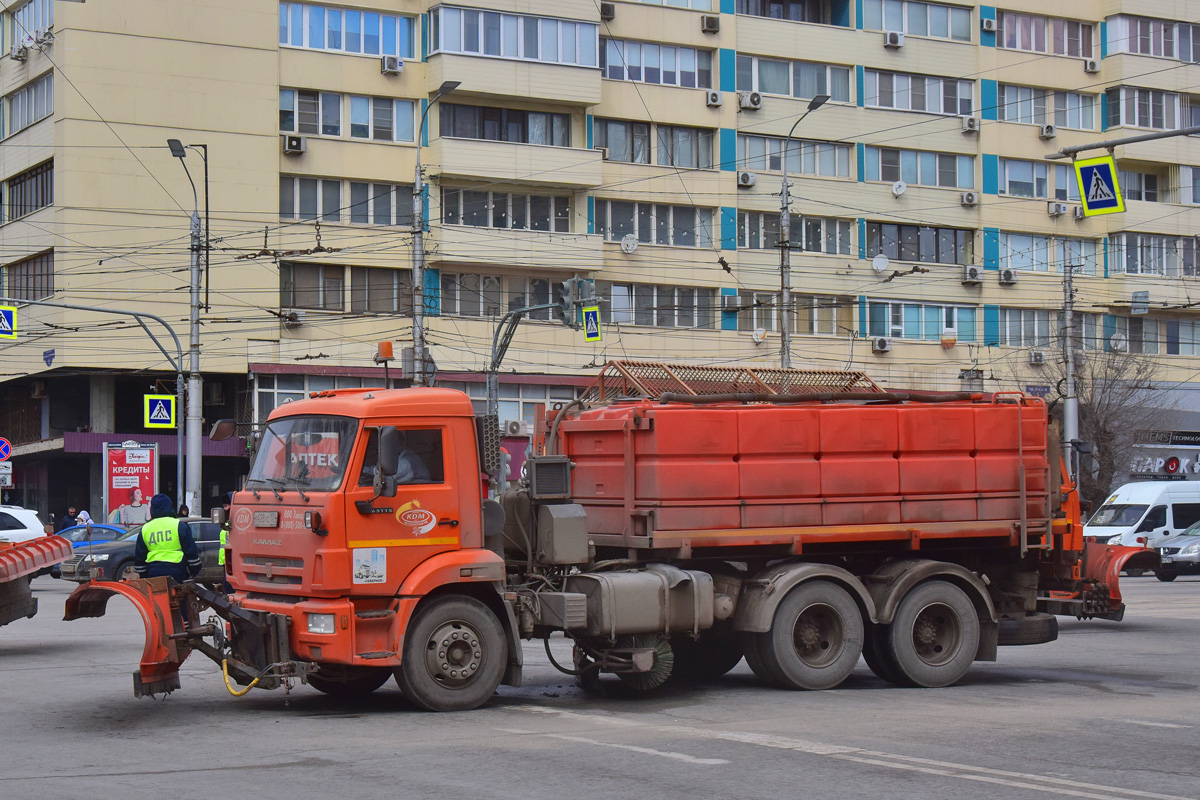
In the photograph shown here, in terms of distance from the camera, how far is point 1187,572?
34000 millimetres

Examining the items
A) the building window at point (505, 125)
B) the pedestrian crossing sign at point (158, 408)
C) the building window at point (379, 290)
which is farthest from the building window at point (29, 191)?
the building window at point (505, 125)

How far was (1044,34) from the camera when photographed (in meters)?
53.4

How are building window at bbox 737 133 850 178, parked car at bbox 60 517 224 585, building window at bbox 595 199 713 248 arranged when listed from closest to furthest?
1. parked car at bbox 60 517 224 585
2. building window at bbox 595 199 713 248
3. building window at bbox 737 133 850 178

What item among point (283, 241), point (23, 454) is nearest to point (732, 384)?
point (283, 241)

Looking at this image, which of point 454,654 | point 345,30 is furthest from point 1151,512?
point 454,654

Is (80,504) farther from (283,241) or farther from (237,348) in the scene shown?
(283,241)

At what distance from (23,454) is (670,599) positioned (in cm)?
3793

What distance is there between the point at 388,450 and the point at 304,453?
35.4 inches

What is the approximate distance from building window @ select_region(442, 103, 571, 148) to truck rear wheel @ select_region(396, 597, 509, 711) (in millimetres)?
33604

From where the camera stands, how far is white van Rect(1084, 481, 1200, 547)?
36188mm

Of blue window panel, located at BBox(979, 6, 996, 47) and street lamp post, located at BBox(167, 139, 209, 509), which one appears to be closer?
street lamp post, located at BBox(167, 139, 209, 509)

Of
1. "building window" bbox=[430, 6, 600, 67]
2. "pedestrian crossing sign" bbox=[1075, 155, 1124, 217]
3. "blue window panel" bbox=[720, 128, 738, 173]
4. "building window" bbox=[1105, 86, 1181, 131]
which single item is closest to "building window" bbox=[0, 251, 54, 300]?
"building window" bbox=[430, 6, 600, 67]

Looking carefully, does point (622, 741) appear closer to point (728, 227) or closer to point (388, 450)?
point (388, 450)

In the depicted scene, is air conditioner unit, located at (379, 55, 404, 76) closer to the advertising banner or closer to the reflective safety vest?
the advertising banner
